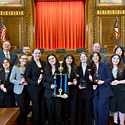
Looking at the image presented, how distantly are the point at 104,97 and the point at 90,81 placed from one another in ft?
1.24

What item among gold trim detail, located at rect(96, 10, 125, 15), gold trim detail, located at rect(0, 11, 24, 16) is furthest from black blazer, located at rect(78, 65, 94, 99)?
gold trim detail, located at rect(0, 11, 24, 16)

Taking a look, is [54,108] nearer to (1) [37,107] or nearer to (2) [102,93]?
(1) [37,107]

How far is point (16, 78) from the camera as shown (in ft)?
9.14

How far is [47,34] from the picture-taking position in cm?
955

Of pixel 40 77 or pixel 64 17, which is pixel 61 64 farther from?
pixel 64 17

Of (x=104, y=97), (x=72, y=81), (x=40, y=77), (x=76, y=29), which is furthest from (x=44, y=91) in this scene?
(x=76, y=29)

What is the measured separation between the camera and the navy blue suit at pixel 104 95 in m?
2.65

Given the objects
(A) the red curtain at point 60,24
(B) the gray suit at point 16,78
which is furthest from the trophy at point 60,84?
(A) the red curtain at point 60,24

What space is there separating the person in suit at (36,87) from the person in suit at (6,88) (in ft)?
1.28

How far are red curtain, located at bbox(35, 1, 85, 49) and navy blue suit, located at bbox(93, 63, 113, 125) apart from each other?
22.8 feet

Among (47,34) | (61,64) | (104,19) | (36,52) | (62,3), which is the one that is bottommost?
(61,64)

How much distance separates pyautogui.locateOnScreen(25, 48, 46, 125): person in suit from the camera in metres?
2.72

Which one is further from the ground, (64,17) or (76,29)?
(64,17)

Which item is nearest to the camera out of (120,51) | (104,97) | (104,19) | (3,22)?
(104,97)
